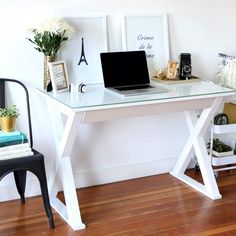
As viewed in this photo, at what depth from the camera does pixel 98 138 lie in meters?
3.30

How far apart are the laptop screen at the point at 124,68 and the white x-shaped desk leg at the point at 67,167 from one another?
43cm

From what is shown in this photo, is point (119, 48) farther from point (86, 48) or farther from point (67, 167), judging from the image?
point (67, 167)

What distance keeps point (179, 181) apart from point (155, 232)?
32.9 inches

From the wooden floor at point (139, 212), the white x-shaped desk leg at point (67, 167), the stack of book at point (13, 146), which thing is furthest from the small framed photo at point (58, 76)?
the wooden floor at point (139, 212)

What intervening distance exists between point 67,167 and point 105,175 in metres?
0.66

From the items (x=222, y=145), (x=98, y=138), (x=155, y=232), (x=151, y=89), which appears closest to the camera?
(x=155, y=232)

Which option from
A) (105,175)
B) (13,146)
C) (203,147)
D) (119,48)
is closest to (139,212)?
(105,175)

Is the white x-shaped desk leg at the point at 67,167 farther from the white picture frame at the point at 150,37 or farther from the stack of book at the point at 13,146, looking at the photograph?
the white picture frame at the point at 150,37

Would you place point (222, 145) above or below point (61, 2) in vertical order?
below

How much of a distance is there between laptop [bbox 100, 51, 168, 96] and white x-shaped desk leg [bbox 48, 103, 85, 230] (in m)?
0.41

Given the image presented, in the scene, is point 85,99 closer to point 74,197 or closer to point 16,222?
point 74,197

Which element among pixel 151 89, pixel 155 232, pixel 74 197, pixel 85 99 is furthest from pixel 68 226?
pixel 151 89

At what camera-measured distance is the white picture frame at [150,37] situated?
126 inches

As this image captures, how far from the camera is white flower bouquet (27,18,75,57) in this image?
276 cm
